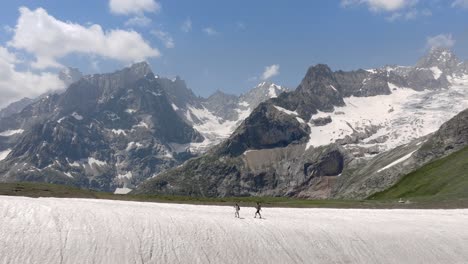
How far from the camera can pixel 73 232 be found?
191 ft

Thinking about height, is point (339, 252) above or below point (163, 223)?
below

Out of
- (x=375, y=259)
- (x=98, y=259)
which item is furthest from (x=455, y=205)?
(x=98, y=259)

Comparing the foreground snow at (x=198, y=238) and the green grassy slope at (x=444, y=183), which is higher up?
the green grassy slope at (x=444, y=183)

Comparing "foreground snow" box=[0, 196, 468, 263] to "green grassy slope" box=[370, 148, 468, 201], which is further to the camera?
"green grassy slope" box=[370, 148, 468, 201]

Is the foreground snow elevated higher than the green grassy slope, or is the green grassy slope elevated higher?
the green grassy slope

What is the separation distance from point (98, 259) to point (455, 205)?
296 ft

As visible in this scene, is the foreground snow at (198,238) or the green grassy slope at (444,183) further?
the green grassy slope at (444,183)

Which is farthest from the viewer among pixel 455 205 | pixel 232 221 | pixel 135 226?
pixel 455 205

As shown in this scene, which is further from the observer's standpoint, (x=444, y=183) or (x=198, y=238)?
(x=444, y=183)

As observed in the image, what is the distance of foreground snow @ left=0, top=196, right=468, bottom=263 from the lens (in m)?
55.5

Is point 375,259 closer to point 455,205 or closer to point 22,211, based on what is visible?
point 22,211

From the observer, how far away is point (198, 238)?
63625 millimetres

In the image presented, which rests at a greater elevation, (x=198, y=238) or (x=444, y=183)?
(x=444, y=183)

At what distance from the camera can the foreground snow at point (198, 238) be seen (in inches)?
2184
